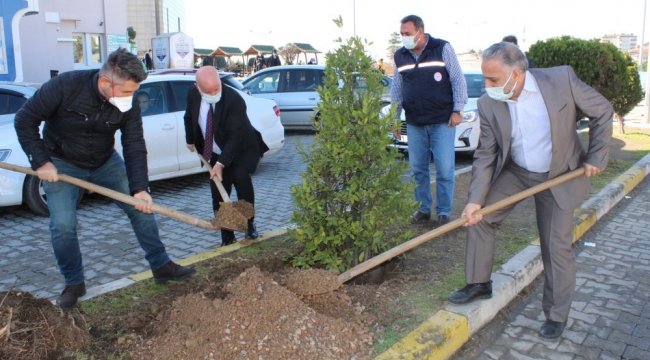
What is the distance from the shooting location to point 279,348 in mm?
3086

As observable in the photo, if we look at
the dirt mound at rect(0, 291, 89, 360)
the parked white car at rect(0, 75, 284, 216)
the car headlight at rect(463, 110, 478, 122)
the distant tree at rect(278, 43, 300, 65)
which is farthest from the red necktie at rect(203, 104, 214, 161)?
the distant tree at rect(278, 43, 300, 65)

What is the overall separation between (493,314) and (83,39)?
23139mm

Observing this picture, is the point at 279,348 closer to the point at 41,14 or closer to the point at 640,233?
the point at 640,233

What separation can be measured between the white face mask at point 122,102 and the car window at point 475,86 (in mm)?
8150

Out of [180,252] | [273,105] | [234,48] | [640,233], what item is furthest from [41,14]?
[234,48]

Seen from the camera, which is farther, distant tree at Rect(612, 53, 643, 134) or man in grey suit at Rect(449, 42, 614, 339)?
distant tree at Rect(612, 53, 643, 134)

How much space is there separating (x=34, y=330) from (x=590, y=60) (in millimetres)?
9269

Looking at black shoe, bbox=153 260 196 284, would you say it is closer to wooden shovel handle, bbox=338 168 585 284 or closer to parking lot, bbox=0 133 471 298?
parking lot, bbox=0 133 471 298

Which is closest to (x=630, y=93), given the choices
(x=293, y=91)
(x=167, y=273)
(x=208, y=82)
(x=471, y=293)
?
(x=293, y=91)

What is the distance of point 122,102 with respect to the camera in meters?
3.69

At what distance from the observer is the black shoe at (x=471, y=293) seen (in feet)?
12.7

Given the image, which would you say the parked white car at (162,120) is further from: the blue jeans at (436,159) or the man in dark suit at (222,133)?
the blue jeans at (436,159)

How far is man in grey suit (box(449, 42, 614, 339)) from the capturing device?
3439 millimetres

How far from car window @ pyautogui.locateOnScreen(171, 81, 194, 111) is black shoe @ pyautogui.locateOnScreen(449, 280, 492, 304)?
5.21 meters
